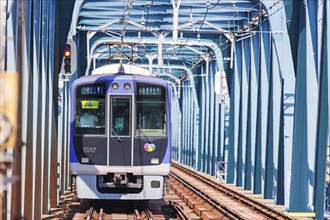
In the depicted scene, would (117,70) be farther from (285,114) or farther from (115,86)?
(285,114)

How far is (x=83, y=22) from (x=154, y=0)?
13.7ft

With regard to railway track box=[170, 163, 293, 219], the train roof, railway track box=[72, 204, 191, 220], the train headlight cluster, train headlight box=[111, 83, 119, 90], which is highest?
the train headlight cluster

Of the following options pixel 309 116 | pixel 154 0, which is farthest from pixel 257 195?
pixel 154 0

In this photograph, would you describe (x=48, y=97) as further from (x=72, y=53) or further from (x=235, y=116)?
(x=235, y=116)

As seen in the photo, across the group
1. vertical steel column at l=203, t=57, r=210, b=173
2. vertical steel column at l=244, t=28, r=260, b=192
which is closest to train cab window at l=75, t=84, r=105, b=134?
vertical steel column at l=244, t=28, r=260, b=192

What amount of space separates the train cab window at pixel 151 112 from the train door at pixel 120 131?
0.21 metres

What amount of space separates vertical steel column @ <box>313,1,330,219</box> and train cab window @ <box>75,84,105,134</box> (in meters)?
4.71

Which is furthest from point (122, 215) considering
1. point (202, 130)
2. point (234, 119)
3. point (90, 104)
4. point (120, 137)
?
point (202, 130)

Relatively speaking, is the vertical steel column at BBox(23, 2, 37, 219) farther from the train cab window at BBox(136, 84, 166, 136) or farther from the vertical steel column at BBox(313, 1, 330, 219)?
the vertical steel column at BBox(313, 1, 330, 219)

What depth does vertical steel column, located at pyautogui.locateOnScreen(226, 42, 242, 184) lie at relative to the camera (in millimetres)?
28312

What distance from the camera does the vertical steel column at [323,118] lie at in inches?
601

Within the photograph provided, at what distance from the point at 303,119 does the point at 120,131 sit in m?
5.01

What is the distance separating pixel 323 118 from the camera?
1557 centimetres

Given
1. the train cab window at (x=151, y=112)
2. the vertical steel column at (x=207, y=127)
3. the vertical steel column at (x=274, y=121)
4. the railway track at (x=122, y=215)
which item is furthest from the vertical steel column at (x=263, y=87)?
the vertical steel column at (x=207, y=127)
